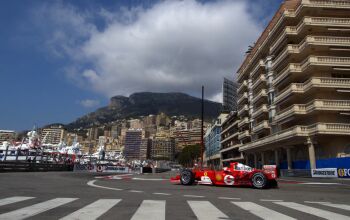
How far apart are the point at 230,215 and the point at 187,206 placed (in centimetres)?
155

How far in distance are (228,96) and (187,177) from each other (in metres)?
108

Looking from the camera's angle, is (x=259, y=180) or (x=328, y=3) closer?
(x=259, y=180)

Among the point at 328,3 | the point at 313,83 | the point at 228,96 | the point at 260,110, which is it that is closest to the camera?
the point at 313,83

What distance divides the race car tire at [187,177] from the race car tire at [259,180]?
3.11 metres

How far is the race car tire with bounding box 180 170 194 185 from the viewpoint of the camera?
16.9 meters

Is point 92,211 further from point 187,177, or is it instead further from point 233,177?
point 187,177

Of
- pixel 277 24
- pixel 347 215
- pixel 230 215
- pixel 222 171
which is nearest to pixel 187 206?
pixel 230 215

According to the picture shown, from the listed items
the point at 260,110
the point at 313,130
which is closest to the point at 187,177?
the point at 313,130

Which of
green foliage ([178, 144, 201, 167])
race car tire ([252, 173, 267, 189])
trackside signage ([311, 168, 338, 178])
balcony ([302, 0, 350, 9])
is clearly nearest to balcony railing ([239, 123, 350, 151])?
trackside signage ([311, 168, 338, 178])

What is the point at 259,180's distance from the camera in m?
15.2

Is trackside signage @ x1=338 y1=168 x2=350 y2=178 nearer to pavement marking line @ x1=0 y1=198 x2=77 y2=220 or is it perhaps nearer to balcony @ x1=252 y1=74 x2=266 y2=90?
pavement marking line @ x1=0 y1=198 x2=77 y2=220

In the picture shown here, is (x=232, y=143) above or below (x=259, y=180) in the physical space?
above

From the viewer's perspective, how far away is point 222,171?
1664 cm

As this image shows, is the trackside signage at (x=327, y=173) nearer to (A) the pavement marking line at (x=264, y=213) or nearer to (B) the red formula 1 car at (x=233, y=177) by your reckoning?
(B) the red formula 1 car at (x=233, y=177)
